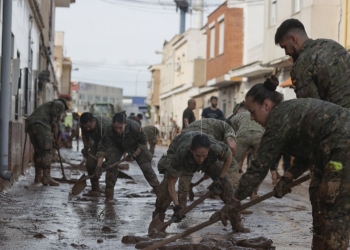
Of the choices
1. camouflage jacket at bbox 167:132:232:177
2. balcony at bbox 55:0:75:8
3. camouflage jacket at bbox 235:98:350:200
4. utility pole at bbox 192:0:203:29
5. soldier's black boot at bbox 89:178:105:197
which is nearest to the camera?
camouflage jacket at bbox 235:98:350:200

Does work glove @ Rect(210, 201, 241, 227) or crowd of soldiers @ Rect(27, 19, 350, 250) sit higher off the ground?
crowd of soldiers @ Rect(27, 19, 350, 250)

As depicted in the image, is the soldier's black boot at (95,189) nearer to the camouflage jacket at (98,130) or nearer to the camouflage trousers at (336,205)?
the camouflage jacket at (98,130)

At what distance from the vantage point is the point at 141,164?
459 inches

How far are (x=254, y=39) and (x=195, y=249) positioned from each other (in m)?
28.2

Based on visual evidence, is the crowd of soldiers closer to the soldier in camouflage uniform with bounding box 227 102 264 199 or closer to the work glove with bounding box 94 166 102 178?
the soldier in camouflage uniform with bounding box 227 102 264 199

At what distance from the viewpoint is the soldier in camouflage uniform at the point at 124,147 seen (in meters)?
11.5

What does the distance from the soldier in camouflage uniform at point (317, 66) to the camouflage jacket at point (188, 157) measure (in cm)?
168

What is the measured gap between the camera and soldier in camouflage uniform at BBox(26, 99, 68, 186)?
46.8 feet

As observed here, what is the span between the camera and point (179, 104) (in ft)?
181

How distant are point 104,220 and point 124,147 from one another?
252 cm

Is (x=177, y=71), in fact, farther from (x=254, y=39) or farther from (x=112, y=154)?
(x=112, y=154)

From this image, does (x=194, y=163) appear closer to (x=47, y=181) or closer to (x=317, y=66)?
(x=317, y=66)

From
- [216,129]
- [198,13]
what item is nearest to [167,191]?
[216,129]

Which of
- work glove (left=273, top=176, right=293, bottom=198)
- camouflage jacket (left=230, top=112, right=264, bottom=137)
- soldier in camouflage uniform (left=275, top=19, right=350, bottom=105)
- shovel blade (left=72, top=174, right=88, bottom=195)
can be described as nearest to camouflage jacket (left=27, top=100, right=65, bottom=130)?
shovel blade (left=72, top=174, right=88, bottom=195)
